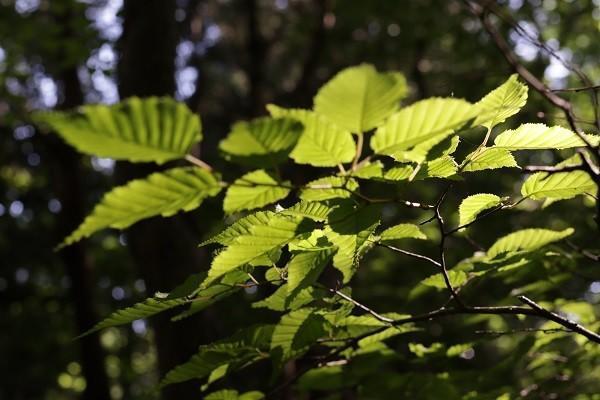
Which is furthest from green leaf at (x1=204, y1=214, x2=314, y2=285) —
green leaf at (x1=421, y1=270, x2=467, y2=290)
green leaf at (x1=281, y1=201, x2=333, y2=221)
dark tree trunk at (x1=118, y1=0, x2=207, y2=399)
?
dark tree trunk at (x1=118, y1=0, x2=207, y2=399)

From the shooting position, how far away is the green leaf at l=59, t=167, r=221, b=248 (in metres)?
0.56

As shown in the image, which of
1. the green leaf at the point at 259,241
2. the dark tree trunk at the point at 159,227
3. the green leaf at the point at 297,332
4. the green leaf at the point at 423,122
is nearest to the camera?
the green leaf at the point at 423,122

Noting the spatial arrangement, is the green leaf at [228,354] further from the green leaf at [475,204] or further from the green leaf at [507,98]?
the green leaf at [507,98]

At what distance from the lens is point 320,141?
2.12 ft

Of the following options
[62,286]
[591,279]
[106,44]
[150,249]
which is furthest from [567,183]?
[62,286]

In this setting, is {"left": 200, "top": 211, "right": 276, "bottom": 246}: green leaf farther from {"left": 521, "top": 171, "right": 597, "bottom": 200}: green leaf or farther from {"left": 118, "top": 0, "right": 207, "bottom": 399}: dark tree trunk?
{"left": 118, "top": 0, "right": 207, "bottom": 399}: dark tree trunk

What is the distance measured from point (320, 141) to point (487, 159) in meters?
0.34

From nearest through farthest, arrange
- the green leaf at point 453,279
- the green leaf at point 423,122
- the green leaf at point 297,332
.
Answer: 1. the green leaf at point 423,122
2. the green leaf at point 297,332
3. the green leaf at point 453,279

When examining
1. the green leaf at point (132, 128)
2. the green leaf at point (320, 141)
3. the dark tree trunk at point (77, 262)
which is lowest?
the dark tree trunk at point (77, 262)

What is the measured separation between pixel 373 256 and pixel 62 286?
5.25m

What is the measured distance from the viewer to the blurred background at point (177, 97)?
2.62 meters

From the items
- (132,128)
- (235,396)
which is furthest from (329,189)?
(235,396)

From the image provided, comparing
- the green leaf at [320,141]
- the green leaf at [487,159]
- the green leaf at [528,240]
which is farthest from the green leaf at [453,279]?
the green leaf at [320,141]

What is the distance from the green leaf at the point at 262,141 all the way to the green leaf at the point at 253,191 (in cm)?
5
